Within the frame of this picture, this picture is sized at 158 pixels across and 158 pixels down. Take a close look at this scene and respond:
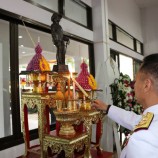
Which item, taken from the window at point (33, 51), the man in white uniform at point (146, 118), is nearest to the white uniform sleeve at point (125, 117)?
the window at point (33, 51)

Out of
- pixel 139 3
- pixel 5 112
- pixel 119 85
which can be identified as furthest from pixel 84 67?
pixel 139 3

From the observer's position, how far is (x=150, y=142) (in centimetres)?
74

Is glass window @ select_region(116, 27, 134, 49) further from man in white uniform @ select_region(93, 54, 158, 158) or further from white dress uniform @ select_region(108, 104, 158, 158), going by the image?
white dress uniform @ select_region(108, 104, 158, 158)

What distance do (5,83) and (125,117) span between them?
119 centimetres

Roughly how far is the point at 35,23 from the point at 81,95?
Answer: 1.04 m

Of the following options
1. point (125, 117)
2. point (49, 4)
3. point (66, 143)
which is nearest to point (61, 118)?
point (66, 143)

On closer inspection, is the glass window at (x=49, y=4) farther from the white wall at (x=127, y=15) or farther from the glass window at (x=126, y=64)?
the glass window at (x=126, y=64)

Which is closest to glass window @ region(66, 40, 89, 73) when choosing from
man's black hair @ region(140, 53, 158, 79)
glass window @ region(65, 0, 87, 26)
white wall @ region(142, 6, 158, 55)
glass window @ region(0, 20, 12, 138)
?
glass window @ region(65, 0, 87, 26)

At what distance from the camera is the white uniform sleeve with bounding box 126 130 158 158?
733 millimetres

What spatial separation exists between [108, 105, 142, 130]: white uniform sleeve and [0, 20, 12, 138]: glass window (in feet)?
3.31

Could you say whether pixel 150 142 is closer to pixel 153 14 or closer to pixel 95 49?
pixel 95 49

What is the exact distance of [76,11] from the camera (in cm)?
331

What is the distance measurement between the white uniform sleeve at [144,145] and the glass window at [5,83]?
5.13 feet

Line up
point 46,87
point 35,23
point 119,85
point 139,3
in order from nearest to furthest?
point 46,87, point 35,23, point 119,85, point 139,3
